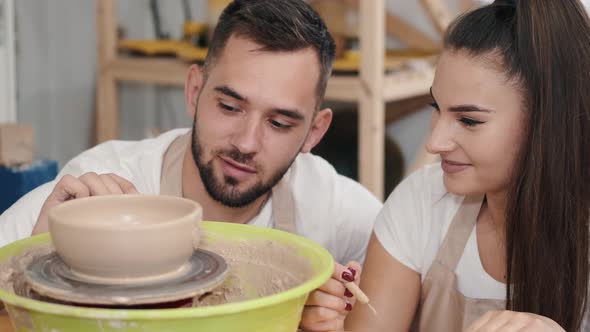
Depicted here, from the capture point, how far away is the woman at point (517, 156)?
1.24 m

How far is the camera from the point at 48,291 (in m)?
0.79

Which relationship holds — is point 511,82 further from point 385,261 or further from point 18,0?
point 18,0

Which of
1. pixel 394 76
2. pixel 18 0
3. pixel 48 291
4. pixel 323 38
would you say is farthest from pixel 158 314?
pixel 18 0

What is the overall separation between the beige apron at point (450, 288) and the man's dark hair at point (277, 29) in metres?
0.38

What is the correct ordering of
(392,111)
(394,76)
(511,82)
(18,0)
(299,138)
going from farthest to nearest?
(392,111)
(18,0)
(394,76)
(299,138)
(511,82)

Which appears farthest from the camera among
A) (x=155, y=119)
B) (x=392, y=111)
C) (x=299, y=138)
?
(x=155, y=119)

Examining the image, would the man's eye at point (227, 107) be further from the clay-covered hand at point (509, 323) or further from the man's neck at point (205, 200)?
the clay-covered hand at point (509, 323)

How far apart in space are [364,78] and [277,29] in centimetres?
102

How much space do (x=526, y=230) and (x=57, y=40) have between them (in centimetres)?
262

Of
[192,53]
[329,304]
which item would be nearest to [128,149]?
[329,304]

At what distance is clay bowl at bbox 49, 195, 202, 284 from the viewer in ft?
2.62

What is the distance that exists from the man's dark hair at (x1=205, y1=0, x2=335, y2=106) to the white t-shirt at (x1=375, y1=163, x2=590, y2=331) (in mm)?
281

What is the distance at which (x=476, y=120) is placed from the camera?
1.24 metres

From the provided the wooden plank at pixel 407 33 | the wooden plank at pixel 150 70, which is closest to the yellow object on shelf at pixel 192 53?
the wooden plank at pixel 150 70
